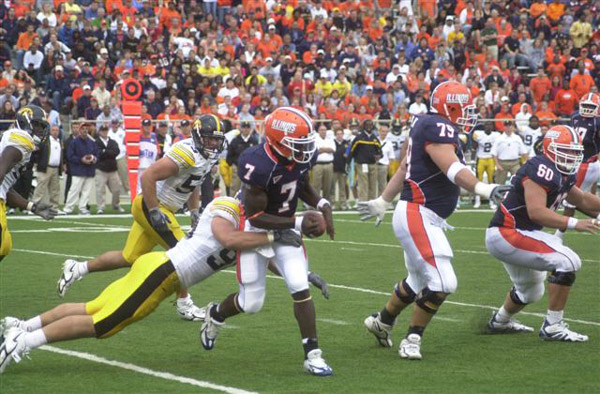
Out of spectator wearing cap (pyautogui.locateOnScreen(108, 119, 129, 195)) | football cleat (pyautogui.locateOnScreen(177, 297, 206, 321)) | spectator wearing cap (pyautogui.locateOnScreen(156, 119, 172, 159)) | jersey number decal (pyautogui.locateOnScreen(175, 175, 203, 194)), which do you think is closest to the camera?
football cleat (pyautogui.locateOnScreen(177, 297, 206, 321))

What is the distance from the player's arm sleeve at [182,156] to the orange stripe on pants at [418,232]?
1.93 m

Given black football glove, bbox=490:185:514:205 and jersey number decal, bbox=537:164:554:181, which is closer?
black football glove, bbox=490:185:514:205

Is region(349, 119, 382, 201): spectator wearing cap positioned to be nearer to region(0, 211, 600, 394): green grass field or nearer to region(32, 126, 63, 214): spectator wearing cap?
region(32, 126, 63, 214): spectator wearing cap

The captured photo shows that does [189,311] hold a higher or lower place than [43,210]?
lower

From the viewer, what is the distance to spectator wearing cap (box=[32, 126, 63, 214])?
17.8 meters

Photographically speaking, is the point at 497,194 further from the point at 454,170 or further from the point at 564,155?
the point at 564,155

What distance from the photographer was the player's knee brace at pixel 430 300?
645cm

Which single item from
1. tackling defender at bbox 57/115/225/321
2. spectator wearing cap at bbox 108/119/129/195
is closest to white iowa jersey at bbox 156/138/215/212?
tackling defender at bbox 57/115/225/321

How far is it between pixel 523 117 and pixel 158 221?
611 inches

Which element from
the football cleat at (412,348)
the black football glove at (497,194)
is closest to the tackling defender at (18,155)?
the football cleat at (412,348)

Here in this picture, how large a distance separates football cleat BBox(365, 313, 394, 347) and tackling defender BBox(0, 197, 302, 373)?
1076 mm

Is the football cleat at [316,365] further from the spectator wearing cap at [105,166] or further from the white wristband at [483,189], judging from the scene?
the spectator wearing cap at [105,166]

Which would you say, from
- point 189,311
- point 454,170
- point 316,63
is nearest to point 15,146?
point 189,311

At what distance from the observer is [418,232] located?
21.6 feet
